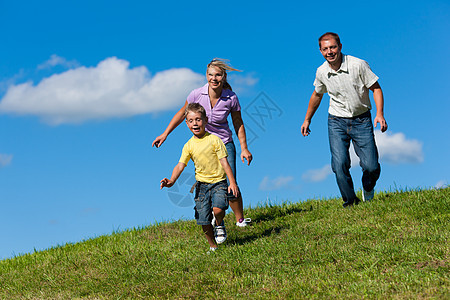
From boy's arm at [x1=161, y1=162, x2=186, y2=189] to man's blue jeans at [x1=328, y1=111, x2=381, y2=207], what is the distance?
3.09 metres

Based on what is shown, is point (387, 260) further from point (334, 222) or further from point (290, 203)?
point (290, 203)

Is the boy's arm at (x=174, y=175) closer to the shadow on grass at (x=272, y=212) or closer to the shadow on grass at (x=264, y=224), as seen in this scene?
the shadow on grass at (x=264, y=224)

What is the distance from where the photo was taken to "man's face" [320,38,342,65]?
8172 mm

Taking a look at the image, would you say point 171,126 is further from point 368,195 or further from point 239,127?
point 368,195

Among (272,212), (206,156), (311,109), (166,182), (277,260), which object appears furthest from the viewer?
(272,212)

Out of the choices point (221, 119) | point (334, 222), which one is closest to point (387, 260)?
point (334, 222)

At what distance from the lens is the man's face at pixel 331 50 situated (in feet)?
26.8

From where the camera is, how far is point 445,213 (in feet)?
24.5

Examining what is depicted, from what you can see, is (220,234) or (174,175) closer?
(174,175)

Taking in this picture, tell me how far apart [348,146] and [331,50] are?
5.61 ft

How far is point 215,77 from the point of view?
7625 millimetres

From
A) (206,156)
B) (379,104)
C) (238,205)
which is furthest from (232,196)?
(379,104)

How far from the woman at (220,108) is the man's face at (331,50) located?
1624mm

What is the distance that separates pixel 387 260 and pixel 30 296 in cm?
470
